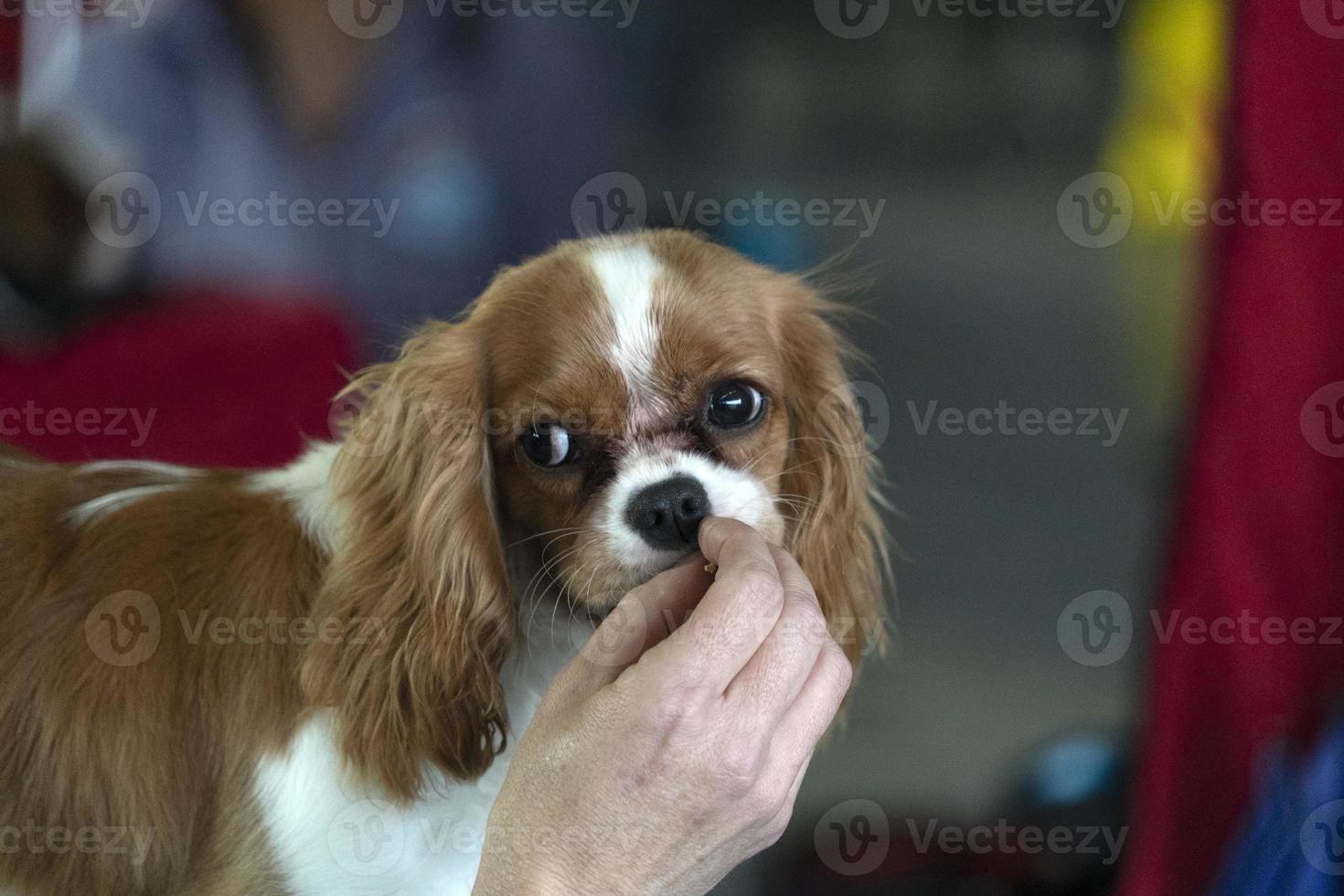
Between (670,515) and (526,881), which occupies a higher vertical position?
(670,515)

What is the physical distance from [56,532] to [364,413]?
0.46 m

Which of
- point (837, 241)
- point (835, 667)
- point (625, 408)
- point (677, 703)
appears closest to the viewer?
point (677, 703)

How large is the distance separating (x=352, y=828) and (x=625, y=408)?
2.14 feet

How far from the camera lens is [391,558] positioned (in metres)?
1.46

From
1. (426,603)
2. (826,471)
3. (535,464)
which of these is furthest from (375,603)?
(826,471)

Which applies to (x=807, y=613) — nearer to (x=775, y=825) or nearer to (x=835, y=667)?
(x=835, y=667)

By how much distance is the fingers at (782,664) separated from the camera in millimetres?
1104

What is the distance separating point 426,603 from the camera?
1.41 m

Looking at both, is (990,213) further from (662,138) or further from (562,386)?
(562,386)

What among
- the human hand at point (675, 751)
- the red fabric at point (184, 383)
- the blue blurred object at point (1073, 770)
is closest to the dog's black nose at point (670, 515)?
the human hand at point (675, 751)

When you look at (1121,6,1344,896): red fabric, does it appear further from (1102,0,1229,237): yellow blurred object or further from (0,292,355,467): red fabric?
(0,292,355,467): red fabric

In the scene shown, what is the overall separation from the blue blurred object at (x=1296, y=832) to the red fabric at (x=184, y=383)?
1878mm

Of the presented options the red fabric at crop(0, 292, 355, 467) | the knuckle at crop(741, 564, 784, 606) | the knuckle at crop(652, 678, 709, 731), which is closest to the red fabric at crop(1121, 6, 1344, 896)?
the knuckle at crop(741, 564, 784, 606)

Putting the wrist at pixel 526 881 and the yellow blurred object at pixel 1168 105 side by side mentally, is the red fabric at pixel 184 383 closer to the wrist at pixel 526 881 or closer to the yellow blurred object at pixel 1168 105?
the wrist at pixel 526 881
